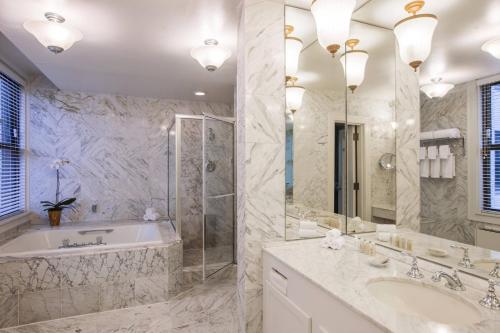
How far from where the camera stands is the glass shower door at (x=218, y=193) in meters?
3.31

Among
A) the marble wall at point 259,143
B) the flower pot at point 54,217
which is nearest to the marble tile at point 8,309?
the flower pot at point 54,217

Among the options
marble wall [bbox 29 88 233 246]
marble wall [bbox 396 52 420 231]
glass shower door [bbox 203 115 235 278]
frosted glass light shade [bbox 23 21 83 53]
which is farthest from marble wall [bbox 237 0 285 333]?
marble wall [bbox 29 88 233 246]

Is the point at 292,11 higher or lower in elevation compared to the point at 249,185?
higher

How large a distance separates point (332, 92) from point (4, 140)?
378 cm

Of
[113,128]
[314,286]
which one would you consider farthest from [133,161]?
[314,286]

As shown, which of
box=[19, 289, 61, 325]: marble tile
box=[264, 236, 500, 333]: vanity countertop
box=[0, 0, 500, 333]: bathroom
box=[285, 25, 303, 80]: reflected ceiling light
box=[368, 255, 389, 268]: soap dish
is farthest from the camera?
box=[19, 289, 61, 325]: marble tile

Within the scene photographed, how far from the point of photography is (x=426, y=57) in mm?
1336

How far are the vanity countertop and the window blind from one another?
347mm

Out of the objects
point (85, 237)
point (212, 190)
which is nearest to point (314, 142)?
point (212, 190)

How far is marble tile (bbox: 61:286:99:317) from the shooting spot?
2.58 metres

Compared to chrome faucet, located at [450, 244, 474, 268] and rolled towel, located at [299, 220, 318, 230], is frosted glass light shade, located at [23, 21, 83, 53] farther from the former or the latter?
chrome faucet, located at [450, 244, 474, 268]

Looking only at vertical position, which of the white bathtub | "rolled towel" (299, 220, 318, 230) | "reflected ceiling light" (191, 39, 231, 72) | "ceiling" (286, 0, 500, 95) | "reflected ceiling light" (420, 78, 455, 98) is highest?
"reflected ceiling light" (191, 39, 231, 72)

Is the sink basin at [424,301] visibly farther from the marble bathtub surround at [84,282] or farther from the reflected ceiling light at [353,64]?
the marble bathtub surround at [84,282]

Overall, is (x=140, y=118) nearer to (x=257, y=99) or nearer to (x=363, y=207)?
(x=257, y=99)
